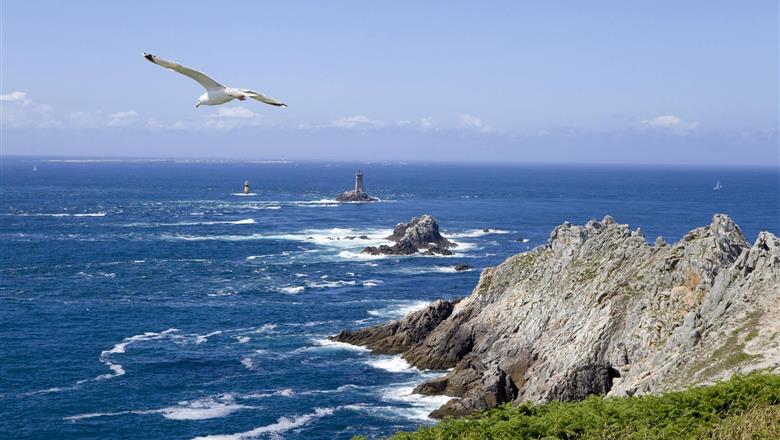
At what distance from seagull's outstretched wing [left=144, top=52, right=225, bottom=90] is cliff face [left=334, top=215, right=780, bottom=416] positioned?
30.6 metres

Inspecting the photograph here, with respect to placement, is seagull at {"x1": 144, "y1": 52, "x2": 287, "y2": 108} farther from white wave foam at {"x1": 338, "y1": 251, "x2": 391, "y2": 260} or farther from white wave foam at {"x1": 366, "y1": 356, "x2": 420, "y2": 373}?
white wave foam at {"x1": 338, "y1": 251, "x2": 391, "y2": 260}

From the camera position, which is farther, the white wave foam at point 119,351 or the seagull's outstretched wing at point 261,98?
the white wave foam at point 119,351

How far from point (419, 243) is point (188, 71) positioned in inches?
4326

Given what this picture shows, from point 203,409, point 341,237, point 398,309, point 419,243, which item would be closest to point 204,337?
point 203,409

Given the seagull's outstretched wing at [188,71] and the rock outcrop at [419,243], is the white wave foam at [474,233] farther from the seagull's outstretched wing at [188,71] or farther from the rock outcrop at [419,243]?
the seagull's outstretched wing at [188,71]

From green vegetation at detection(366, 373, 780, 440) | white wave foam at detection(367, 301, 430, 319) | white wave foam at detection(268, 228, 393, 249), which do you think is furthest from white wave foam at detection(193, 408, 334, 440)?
white wave foam at detection(268, 228, 393, 249)

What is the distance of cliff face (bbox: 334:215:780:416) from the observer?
4306 centimetres

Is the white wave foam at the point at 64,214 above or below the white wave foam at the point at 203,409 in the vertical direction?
above

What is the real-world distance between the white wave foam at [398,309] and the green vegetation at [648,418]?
4799cm

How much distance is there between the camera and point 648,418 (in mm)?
27406

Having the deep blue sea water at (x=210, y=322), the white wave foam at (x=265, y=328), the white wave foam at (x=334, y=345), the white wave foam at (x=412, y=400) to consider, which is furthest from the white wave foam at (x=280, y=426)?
the white wave foam at (x=265, y=328)

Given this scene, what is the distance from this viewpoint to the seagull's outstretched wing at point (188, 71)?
13.8 meters

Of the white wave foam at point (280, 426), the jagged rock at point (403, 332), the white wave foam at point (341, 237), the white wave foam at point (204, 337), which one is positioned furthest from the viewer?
the white wave foam at point (341, 237)

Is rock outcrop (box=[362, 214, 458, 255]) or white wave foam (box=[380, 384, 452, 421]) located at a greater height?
rock outcrop (box=[362, 214, 458, 255])
